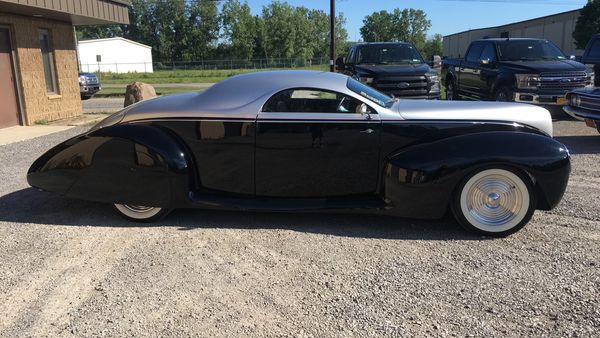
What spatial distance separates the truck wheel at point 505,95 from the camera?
36.9ft

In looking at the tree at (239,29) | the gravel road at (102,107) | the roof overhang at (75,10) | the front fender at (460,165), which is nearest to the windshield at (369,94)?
the front fender at (460,165)

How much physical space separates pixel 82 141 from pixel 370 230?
2976 millimetres

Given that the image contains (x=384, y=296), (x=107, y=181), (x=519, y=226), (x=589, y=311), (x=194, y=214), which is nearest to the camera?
(x=589, y=311)

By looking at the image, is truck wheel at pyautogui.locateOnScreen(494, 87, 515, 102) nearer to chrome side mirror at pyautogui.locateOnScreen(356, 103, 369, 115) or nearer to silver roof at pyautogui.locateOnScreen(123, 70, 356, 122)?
silver roof at pyautogui.locateOnScreen(123, 70, 356, 122)

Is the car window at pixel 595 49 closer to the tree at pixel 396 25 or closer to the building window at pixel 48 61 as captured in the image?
the building window at pixel 48 61

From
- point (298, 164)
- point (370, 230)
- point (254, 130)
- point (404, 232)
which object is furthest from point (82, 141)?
point (404, 232)

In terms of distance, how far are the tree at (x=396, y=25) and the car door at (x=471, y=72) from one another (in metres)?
103

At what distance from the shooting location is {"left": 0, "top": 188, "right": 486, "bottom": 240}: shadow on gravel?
4594 mm

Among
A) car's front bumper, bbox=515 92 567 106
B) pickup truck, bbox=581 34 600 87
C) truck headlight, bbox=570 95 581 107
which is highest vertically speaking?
pickup truck, bbox=581 34 600 87

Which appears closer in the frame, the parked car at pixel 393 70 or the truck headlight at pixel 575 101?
the truck headlight at pixel 575 101

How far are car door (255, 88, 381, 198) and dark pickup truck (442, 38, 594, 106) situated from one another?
7.60 metres

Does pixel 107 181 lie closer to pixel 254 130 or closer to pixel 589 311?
pixel 254 130

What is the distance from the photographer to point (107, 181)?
475 centimetres

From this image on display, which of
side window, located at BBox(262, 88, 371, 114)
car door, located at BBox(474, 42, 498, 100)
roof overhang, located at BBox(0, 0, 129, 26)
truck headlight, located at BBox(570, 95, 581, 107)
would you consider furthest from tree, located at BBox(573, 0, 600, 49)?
side window, located at BBox(262, 88, 371, 114)
